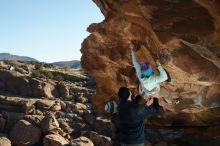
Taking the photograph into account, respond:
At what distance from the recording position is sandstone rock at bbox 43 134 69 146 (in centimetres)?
2733

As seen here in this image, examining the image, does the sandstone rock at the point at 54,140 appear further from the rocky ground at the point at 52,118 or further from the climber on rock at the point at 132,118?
the climber on rock at the point at 132,118

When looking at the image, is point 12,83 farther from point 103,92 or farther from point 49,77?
point 103,92

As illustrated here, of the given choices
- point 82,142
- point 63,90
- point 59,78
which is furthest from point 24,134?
point 59,78

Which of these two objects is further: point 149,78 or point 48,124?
point 48,124

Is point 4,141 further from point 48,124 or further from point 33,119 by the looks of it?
point 33,119

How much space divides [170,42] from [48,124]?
828 inches

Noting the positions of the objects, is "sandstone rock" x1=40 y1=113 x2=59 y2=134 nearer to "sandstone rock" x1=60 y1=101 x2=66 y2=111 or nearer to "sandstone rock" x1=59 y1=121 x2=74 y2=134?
"sandstone rock" x1=59 y1=121 x2=74 y2=134

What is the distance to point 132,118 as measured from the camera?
8.45 m

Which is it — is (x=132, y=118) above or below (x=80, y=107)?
above

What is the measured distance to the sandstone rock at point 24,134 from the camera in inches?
1123

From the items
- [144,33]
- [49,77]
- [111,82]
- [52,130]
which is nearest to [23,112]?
[52,130]

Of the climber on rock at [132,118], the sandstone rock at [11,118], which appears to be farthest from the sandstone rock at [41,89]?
the climber on rock at [132,118]

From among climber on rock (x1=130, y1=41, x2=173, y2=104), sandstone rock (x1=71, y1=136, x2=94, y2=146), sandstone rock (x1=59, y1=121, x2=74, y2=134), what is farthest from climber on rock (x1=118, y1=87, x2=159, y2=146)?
sandstone rock (x1=59, y1=121, x2=74, y2=134)

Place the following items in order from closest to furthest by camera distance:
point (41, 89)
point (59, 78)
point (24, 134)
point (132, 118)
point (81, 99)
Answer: point (132, 118) → point (24, 134) → point (41, 89) → point (81, 99) → point (59, 78)
